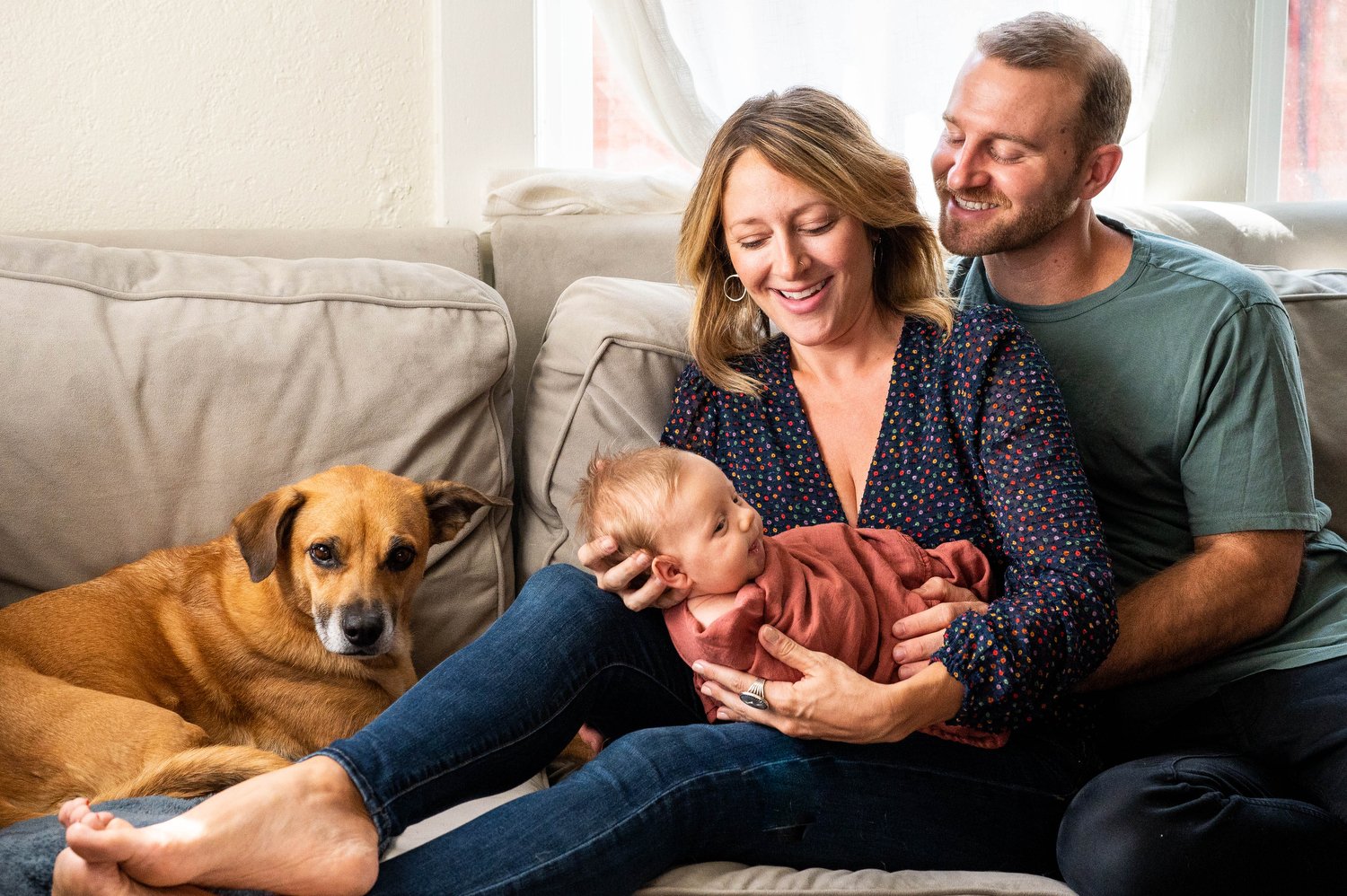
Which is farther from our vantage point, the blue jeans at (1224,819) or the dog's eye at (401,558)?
the dog's eye at (401,558)

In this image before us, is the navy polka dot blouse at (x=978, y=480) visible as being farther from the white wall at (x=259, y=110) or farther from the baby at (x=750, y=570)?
the white wall at (x=259, y=110)

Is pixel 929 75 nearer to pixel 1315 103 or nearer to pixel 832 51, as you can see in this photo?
pixel 832 51

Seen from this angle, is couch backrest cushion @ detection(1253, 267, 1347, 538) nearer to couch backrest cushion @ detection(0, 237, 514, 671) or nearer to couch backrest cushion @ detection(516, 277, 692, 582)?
couch backrest cushion @ detection(516, 277, 692, 582)

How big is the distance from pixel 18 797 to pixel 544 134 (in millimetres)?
1975

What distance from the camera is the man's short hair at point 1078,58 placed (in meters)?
1.84

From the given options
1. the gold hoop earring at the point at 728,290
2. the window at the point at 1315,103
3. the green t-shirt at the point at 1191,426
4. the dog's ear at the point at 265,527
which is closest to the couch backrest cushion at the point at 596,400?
the gold hoop earring at the point at 728,290

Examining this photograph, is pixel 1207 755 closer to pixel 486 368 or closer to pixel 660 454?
pixel 660 454

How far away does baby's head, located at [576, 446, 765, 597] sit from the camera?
1501 mm

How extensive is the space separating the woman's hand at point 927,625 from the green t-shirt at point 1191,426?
16.3 inches

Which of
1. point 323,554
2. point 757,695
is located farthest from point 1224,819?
point 323,554

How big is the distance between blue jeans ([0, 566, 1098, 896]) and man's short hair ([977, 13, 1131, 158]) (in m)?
1.02

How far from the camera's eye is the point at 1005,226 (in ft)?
6.13

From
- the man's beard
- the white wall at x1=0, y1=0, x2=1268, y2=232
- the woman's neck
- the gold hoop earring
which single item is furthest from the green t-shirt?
the white wall at x1=0, y1=0, x2=1268, y2=232

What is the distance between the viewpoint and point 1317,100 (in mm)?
3365
